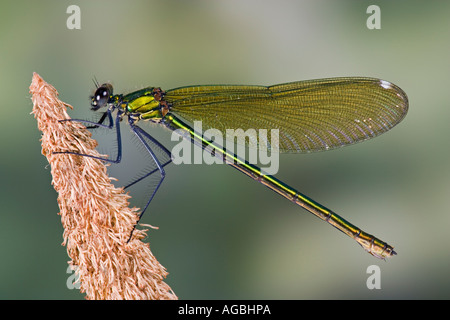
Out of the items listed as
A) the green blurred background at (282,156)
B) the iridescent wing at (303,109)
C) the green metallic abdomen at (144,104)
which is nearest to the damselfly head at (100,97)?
the green metallic abdomen at (144,104)

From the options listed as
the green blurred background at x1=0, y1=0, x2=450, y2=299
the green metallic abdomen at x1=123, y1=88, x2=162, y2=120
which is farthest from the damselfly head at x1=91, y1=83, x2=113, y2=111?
the green blurred background at x1=0, y1=0, x2=450, y2=299

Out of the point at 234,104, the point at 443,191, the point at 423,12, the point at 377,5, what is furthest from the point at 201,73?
the point at 443,191

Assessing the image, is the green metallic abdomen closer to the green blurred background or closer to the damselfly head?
the damselfly head

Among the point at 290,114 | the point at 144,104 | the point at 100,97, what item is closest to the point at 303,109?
the point at 290,114

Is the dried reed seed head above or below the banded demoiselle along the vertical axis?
below

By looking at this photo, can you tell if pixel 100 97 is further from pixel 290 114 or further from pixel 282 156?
pixel 282 156

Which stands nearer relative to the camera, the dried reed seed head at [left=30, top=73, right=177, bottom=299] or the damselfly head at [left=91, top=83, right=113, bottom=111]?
the dried reed seed head at [left=30, top=73, right=177, bottom=299]

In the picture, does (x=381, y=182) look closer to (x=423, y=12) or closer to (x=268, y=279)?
(x=268, y=279)
